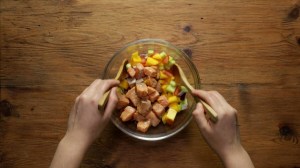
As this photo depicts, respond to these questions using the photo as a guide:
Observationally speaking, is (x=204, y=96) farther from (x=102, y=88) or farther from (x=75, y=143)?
(x=75, y=143)

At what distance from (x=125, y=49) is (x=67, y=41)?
0.21 m

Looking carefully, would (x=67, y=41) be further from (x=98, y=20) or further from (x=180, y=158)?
(x=180, y=158)

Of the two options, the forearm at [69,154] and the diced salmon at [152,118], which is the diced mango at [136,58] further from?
the forearm at [69,154]

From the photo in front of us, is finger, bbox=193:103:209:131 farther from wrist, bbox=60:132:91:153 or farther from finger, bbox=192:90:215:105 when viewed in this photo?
wrist, bbox=60:132:91:153

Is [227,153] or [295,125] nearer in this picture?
[227,153]

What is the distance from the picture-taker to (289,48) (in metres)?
1.22

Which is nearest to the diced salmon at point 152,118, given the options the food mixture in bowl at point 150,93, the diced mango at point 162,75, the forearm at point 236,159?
the food mixture in bowl at point 150,93

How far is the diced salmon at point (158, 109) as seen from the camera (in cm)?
112

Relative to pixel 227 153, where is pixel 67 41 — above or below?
above

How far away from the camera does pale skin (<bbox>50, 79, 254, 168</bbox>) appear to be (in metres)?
1.05

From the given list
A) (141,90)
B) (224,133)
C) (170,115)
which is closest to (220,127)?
(224,133)

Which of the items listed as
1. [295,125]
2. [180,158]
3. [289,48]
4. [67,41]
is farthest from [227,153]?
[67,41]

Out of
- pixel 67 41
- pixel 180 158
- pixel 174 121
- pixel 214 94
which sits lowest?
pixel 180 158

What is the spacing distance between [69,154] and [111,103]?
19cm
